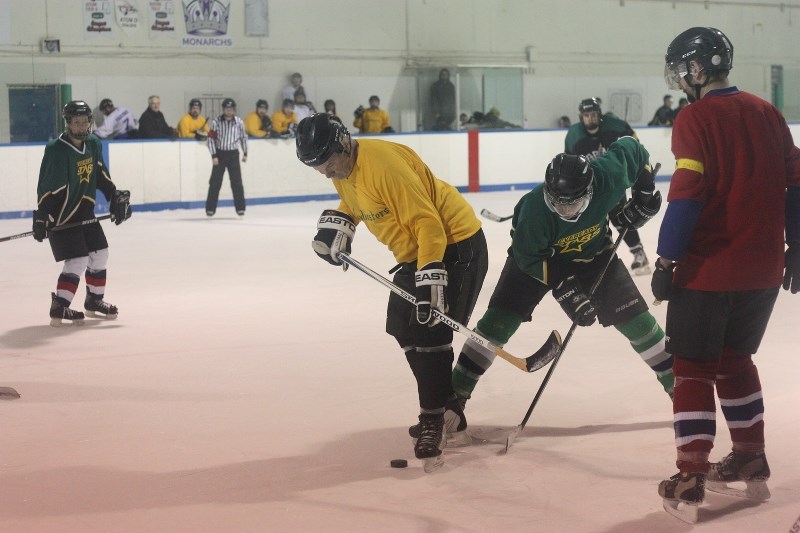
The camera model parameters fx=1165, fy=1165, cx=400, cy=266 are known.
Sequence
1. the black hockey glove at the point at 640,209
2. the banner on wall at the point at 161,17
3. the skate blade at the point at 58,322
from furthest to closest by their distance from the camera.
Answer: the banner on wall at the point at 161,17
the skate blade at the point at 58,322
the black hockey glove at the point at 640,209

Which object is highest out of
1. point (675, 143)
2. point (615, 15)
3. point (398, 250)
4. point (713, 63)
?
point (615, 15)

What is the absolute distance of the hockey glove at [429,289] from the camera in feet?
11.6

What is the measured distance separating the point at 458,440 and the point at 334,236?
0.80 metres

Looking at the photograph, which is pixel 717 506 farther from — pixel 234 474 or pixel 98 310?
pixel 98 310

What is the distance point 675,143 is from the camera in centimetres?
309

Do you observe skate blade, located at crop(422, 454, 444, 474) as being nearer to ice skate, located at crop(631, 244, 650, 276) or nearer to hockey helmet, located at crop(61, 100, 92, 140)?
hockey helmet, located at crop(61, 100, 92, 140)

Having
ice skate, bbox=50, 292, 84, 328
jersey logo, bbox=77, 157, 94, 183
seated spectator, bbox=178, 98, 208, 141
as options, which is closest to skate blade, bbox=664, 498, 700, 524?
ice skate, bbox=50, 292, 84, 328

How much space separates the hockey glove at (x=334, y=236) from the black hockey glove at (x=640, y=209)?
37.6 inches

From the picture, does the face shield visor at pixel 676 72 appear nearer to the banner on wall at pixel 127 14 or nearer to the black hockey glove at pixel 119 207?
the black hockey glove at pixel 119 207

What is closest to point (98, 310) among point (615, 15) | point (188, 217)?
point (188, 217)

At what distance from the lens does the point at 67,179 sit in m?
6.39

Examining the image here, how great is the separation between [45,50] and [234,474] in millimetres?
13015

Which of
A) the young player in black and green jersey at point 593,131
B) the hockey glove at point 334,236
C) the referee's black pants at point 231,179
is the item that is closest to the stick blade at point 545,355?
the hockey glove at point 334,236

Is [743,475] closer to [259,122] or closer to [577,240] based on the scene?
[577,240]
